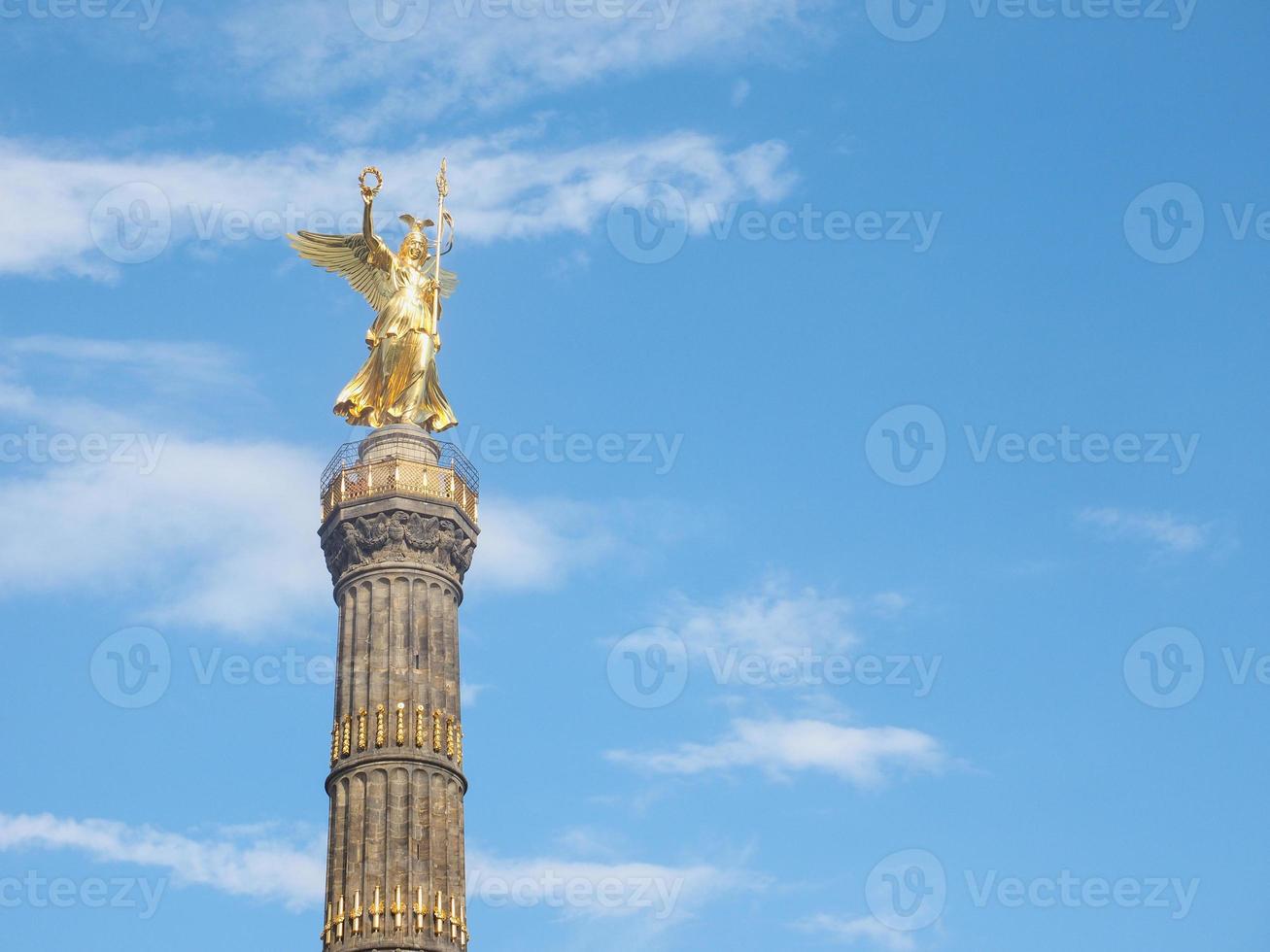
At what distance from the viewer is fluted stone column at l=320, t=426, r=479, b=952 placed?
214 feet

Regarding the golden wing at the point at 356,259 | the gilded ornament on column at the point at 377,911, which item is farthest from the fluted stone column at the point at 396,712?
the golden wing at the point at 356,259

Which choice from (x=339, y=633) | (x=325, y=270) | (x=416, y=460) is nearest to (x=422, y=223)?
(x=325, y=270)

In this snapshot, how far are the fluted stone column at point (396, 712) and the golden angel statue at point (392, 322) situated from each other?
100 cm

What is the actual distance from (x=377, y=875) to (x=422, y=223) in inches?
919

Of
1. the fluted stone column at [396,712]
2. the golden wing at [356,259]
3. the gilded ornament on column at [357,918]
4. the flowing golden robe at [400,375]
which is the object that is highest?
the golden wing at [356,259]

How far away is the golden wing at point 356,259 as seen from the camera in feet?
248

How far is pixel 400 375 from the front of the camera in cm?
7431

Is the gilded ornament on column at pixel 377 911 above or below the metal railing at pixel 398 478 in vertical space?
below

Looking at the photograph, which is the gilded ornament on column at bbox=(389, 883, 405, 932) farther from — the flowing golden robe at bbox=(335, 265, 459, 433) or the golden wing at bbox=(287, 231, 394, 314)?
the golden wing at bbox=(287, 231, 394, 314)

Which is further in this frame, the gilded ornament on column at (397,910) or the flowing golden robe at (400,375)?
the flowing golden robe at (400,375)

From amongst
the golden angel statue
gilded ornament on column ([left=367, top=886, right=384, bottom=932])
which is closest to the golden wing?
the golden angel statue

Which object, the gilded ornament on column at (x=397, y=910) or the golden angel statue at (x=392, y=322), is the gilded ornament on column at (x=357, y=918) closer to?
the gilded ornament on column at (x=397, y=910)

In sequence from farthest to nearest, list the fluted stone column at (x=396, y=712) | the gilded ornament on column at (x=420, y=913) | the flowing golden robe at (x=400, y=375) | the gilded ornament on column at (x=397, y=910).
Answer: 1. the flowing golden robe at (x=400, y=375)
2. the fluted stone column at (x=396, y=712)
3. the gilded ornament on column at (x=420, y=913)
4. the gilded ornament on column at (x=397, y=910)

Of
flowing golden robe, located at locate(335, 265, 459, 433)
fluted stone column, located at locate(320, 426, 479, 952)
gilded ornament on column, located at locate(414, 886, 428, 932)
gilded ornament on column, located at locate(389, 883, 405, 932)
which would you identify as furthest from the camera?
flowing golden robe, located at locate(335, 265, 459, 433)
